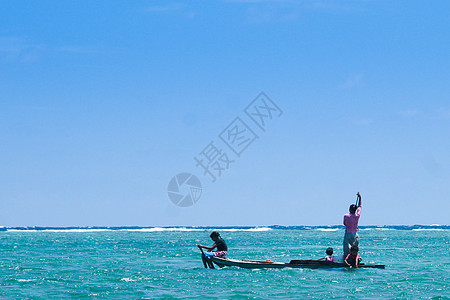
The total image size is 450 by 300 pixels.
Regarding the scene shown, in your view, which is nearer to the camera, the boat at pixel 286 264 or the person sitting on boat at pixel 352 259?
the person sitting on boat at pixel 352 259

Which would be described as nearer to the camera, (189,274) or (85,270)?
(189,274)

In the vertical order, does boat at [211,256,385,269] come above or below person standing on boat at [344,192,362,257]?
below

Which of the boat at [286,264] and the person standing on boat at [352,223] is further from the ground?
the person standing on boat at [352,223]

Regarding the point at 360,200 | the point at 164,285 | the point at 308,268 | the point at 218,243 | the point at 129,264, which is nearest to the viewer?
the point at 164,285

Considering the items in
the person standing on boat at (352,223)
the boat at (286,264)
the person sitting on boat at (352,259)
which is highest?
the person standing on boat at (352,223)

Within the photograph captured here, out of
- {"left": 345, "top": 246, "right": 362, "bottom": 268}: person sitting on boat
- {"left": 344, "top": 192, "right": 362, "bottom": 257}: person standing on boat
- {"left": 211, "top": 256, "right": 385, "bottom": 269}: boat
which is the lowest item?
{"left": 211, "top": 256, "right": 385, "bottom": 269}: boat

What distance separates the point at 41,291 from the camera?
23.5 meters

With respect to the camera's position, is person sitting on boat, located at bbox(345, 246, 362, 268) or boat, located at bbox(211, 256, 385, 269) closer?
person sitting on boat, located at bbox(345, 246, 362, 268)

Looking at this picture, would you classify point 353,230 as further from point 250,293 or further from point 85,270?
point 85,270

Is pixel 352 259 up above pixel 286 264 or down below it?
above

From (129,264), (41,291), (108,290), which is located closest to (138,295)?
(108,290)

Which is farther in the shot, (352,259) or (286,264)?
(286,264)

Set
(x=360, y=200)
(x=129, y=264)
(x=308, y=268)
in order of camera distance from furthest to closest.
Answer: (x=129, y=264) → (x=308, y=268) → (x=360, y=200)

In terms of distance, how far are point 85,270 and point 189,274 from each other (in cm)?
630
